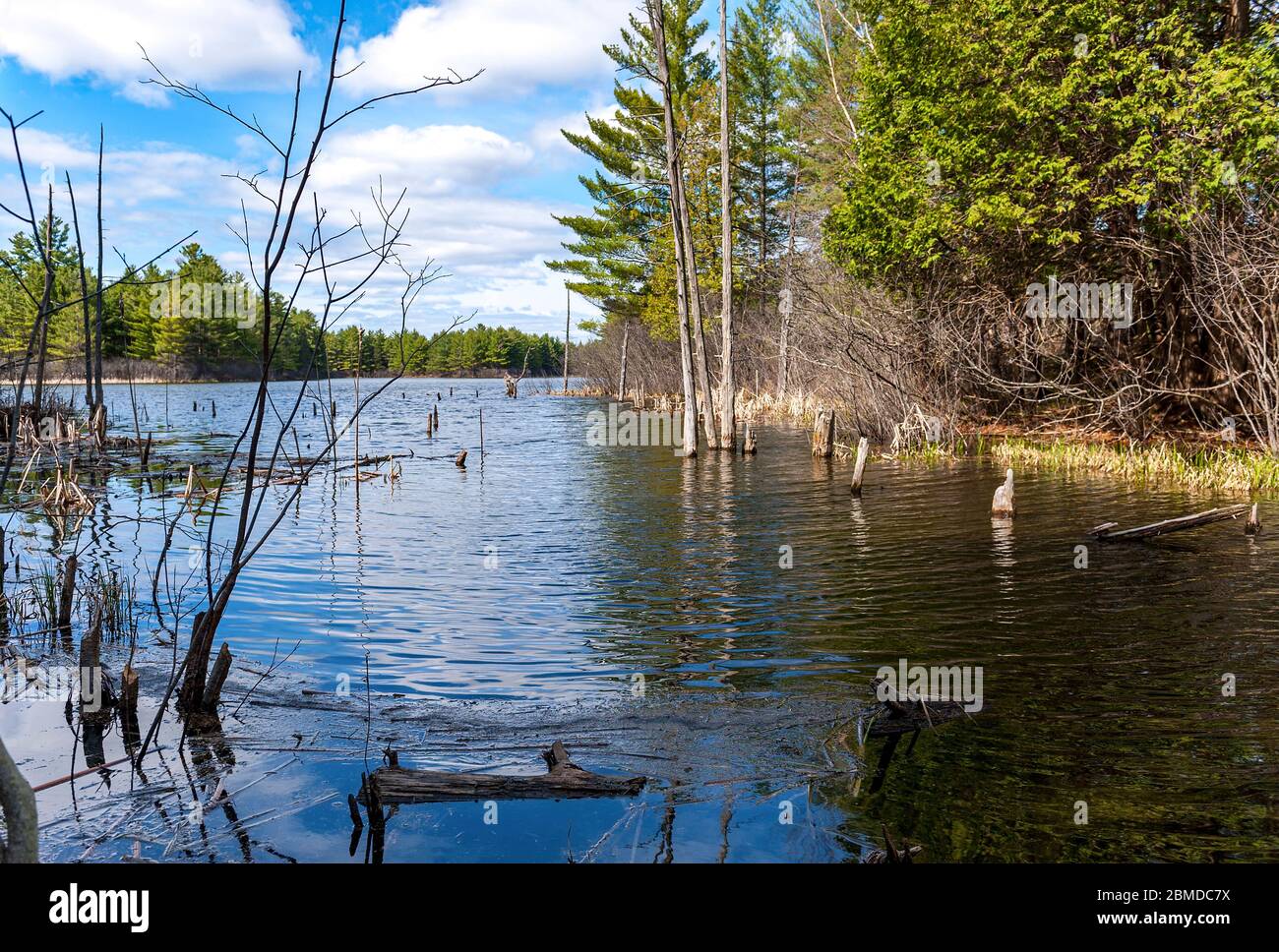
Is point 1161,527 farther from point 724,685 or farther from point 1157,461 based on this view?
point 724,685

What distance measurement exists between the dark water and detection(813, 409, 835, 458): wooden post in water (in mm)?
7284

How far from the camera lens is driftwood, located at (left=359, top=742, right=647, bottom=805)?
15.8ft

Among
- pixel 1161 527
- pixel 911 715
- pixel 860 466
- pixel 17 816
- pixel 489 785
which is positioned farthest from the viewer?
pixel 860 466

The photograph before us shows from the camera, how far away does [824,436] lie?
2331 centimetres

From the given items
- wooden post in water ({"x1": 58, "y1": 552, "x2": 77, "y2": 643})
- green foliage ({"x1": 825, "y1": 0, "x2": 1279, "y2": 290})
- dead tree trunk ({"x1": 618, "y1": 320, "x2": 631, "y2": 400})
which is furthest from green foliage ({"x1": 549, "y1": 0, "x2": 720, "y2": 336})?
wooden post in water ({"x1": 58, "y1": 552, "x2": 77, "y2": 643})

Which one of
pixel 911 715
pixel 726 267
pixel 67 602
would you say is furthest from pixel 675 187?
pixel 911 715

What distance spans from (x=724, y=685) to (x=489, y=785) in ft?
8.89

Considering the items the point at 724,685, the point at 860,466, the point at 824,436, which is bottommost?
the point at 724,685

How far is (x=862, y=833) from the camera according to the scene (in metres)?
4.62

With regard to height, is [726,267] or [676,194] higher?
[676,194]

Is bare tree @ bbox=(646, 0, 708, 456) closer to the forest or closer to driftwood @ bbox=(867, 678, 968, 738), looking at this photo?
the forest

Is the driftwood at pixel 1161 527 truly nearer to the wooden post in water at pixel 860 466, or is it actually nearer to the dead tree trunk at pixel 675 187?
the wooden post in water at pixel 860 466

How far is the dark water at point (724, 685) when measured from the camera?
15.4 ft

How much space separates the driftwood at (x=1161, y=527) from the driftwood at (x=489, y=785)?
9.61 meters
